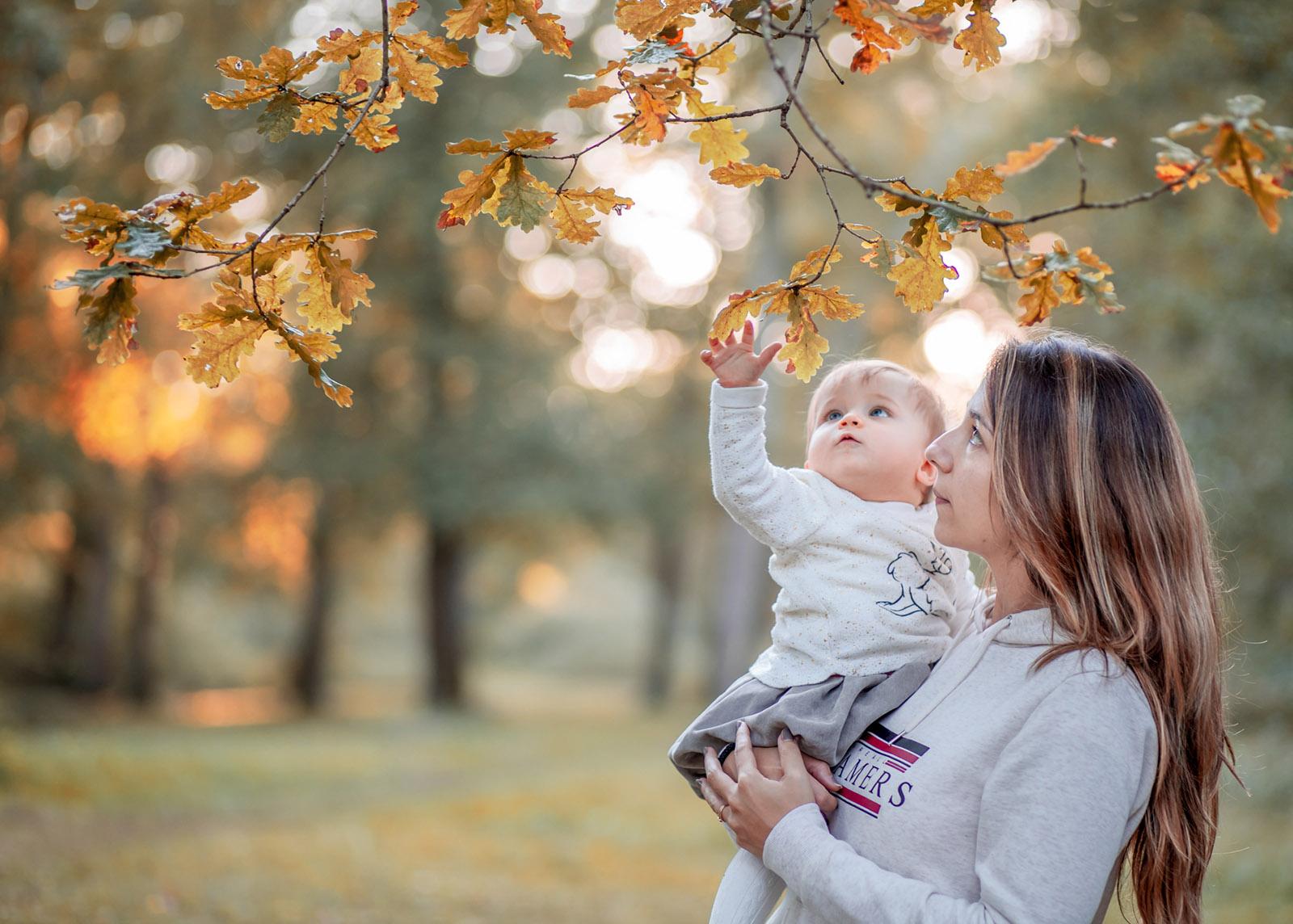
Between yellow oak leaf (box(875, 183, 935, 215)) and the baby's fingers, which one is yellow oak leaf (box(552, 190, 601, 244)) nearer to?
the baby's fingers

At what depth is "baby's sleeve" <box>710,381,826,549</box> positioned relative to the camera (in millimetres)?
2078

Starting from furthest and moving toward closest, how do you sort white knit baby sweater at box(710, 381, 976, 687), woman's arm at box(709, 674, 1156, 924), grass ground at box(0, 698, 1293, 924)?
grass ground at box(0, 698, 1293, 924), white knit baby sweater at box(710, 381, 976, 687), woman's arm at box(709, 674, 1156, 924)

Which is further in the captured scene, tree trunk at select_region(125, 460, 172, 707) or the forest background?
tree trunk at select_region(125, 460, 172, 707)

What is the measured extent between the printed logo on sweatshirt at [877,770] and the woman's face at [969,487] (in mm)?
360

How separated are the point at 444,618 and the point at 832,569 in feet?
56.3

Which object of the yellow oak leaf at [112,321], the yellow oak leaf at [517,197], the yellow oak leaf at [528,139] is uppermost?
the yellow oak leaf at [528,139]

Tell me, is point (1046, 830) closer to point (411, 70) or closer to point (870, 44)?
point (870, 44)

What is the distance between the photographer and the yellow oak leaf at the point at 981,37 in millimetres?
1892

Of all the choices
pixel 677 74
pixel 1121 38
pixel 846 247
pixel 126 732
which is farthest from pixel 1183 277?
pixel 126 732

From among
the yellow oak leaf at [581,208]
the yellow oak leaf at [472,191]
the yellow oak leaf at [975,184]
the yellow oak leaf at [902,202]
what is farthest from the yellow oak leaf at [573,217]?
the yellow oak leaf at [975,184]

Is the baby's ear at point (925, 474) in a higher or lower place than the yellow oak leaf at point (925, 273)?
lower

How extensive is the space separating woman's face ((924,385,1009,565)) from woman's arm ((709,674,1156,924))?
0.30 metres

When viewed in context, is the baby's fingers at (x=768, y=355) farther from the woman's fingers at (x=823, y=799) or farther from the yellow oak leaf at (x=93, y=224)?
the yellow oak leaf at (x=93, y=224)

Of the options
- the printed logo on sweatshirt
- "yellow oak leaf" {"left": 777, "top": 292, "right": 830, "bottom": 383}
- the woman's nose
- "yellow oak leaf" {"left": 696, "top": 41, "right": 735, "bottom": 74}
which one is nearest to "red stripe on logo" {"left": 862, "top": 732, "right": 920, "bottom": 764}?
the printed logo on sweatshirt
